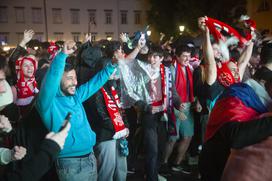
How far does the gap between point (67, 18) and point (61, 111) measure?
49321 millimetres

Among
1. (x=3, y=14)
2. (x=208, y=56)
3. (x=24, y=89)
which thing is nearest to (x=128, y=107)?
(x=208, y=56)

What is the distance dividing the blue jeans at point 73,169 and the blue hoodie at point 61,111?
0.06 meters

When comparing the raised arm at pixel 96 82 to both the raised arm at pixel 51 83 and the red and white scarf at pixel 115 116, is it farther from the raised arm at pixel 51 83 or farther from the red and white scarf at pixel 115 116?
the raised arm at pixel 51 83

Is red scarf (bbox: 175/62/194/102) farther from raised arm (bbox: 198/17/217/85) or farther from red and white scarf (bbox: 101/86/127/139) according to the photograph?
red and white scarf (bbox: 101/86/127/139)

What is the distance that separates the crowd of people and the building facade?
40.7 m

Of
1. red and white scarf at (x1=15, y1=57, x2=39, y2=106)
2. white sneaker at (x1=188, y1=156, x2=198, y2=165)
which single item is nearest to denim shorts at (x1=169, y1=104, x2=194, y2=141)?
white sneaker at (x1=188, y1=156, x2=198, y2=165)

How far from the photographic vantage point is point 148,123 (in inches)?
182

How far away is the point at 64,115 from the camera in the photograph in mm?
3021

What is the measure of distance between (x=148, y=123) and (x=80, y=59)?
1348mm

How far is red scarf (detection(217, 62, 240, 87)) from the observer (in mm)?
3794

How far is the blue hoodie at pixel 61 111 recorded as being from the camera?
285 centimetres

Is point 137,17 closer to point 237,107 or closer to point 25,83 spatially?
point 25,83

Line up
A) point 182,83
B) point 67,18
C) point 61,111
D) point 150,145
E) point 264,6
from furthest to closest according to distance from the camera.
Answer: point 67,18
point 264,6
point 182,83
point 150,145
point 61,111

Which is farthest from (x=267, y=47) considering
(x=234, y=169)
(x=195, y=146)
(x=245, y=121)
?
(x=195, y=146)
